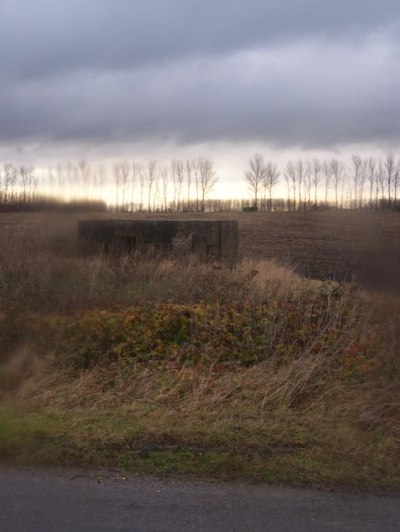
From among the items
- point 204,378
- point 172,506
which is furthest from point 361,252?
point 172,506

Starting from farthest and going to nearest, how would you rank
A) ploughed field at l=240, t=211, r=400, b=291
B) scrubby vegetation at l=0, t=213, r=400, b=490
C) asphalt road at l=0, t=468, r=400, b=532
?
ploughed field at l=240, t=211, r=400, b=291
scrubby vegetation at l=0, t=213, r=400, b=490
asphalt road at l=0, t=468, r=400, b=532

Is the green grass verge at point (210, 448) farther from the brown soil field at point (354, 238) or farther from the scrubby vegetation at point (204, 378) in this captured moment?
the brown soil field at point (354, 238)

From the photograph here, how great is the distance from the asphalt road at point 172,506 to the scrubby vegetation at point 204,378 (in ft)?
0.74

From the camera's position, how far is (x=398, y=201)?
572 inches

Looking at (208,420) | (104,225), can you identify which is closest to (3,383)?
A: (208,420)

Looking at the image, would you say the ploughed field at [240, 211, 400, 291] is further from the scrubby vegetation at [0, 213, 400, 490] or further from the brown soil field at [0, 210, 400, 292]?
the scrubby vegetation at [0, 213, 400, 490]

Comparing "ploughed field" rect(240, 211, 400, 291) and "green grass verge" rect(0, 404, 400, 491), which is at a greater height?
"ploughed field" rect(240, 211, 400, 291)

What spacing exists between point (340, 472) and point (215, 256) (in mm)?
10797

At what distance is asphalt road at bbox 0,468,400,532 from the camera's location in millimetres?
3588

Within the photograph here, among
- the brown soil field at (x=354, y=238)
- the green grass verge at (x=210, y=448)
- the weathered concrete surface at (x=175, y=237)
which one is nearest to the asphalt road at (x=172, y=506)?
the green grass verge at (x=210, y=448)

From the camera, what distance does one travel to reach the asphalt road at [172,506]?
359cm

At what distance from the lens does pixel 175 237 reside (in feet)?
47.9

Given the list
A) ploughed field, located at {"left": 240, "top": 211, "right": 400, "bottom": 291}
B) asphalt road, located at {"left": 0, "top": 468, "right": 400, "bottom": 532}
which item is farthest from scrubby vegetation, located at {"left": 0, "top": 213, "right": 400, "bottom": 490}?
ploughed field, located at {"left": 240, "top": 211, "right": 400, "bottom": 291}

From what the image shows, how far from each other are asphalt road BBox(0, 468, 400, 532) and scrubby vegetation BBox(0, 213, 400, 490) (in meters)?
0.23
